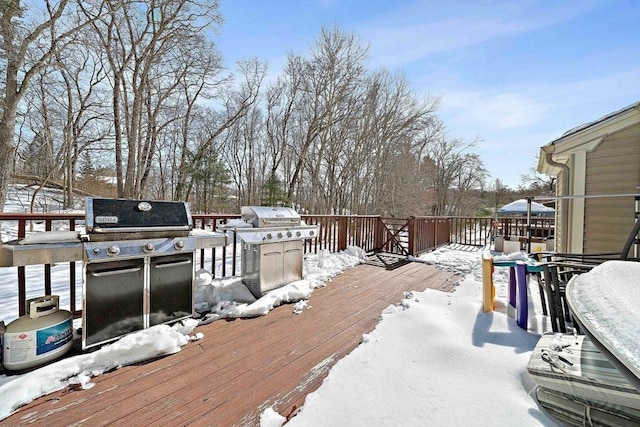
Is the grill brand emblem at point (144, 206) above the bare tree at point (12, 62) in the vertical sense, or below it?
below

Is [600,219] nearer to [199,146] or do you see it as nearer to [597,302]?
[597,302]

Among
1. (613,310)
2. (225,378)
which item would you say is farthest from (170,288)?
(613,310)

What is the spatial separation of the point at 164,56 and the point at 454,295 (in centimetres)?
1374

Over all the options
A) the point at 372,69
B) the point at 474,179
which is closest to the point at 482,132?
the point at 474,179

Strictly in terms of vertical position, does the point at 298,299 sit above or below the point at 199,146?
below

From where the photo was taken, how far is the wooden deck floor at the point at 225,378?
4.98 ft

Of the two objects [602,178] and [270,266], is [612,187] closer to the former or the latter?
[602,178]

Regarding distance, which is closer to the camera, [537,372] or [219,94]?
[537,372]

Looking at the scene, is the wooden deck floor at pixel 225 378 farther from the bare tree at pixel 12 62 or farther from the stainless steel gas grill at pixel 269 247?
the bare tree at pixel 12 62

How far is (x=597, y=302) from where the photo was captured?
3.22 feet

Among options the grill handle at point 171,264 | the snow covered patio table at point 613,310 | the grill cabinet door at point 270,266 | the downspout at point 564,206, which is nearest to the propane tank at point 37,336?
the grill handle at point 171,264

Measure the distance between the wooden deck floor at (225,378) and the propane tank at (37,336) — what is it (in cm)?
38

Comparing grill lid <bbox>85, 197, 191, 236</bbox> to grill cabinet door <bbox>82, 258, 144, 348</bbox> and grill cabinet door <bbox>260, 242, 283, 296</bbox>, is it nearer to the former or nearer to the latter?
grill cabinet door <bbox>82, 258, 144, 348</bbox>

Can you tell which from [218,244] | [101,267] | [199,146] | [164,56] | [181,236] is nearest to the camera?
[101,267]
